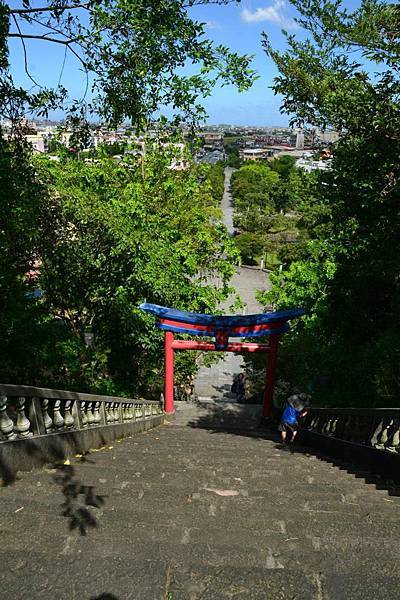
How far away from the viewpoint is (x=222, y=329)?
44.4 ft

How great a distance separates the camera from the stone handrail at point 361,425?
17.9ft

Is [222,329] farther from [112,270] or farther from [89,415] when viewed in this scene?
[89,415]

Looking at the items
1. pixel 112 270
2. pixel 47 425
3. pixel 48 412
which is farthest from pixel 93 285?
pixel 47 425

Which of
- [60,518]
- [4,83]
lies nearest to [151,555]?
[60,518]

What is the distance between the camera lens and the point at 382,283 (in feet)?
24.5

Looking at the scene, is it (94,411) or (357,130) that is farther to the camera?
(94,411)

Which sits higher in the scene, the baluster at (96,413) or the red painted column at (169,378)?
the baluster at (96,413)

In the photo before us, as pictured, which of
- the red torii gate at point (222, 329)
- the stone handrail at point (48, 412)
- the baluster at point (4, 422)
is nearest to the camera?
the baluster at point (4, 422)

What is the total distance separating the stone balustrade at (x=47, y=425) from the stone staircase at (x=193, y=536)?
20 cm

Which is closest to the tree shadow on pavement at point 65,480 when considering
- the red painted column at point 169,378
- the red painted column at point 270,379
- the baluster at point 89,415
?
the baluster at point 89,415

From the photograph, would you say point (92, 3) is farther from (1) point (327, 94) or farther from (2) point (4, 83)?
(1) point (327, 94)

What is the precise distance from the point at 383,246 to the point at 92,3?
4.71 meters

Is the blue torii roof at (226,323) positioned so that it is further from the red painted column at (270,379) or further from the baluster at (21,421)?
the baluster at (21,421)

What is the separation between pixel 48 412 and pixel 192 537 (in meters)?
3.22
